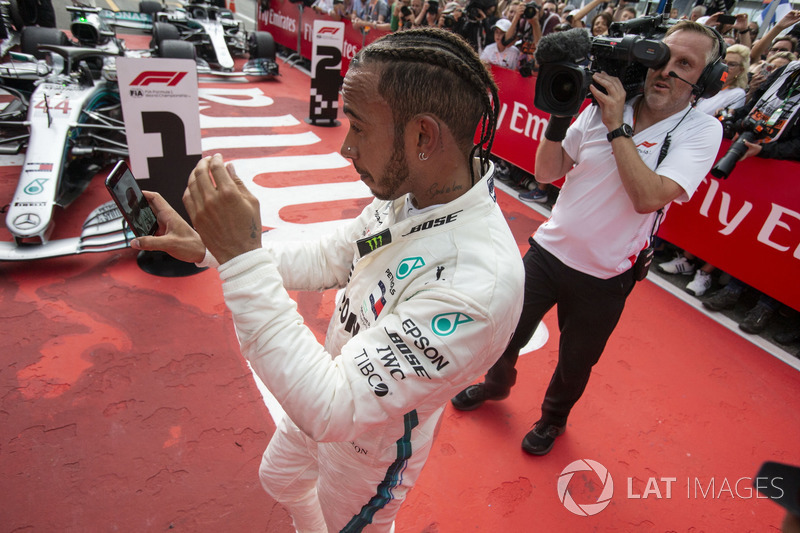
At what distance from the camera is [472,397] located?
2979mm

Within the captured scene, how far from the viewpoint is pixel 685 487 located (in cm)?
270

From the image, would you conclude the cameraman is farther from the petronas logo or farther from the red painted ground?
the petronas logo

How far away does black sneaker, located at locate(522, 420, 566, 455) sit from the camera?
2.74m

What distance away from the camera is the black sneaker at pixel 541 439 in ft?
8.99

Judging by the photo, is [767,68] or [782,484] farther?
[767,68]

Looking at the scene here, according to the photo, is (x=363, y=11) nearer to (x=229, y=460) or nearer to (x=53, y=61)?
(x=53, y=61)

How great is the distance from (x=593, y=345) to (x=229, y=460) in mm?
2007

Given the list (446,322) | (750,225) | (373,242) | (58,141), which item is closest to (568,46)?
(373,242)

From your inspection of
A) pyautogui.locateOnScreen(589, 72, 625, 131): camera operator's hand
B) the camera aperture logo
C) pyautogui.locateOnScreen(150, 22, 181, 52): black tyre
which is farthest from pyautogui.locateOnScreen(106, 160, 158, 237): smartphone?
pyautogui.locateOnScreen(150, 22, 181, 52): black tyre

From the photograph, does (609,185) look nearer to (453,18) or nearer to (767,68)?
(767,68)

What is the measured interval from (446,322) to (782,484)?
2.08 ft

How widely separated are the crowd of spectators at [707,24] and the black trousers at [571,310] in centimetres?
115

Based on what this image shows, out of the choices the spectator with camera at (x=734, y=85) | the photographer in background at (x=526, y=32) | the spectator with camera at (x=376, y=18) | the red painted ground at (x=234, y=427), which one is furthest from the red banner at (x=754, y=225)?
the spectator with camera at (x=376, y=18)

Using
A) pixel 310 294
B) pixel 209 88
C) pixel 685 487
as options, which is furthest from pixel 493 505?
pixel 209 88
